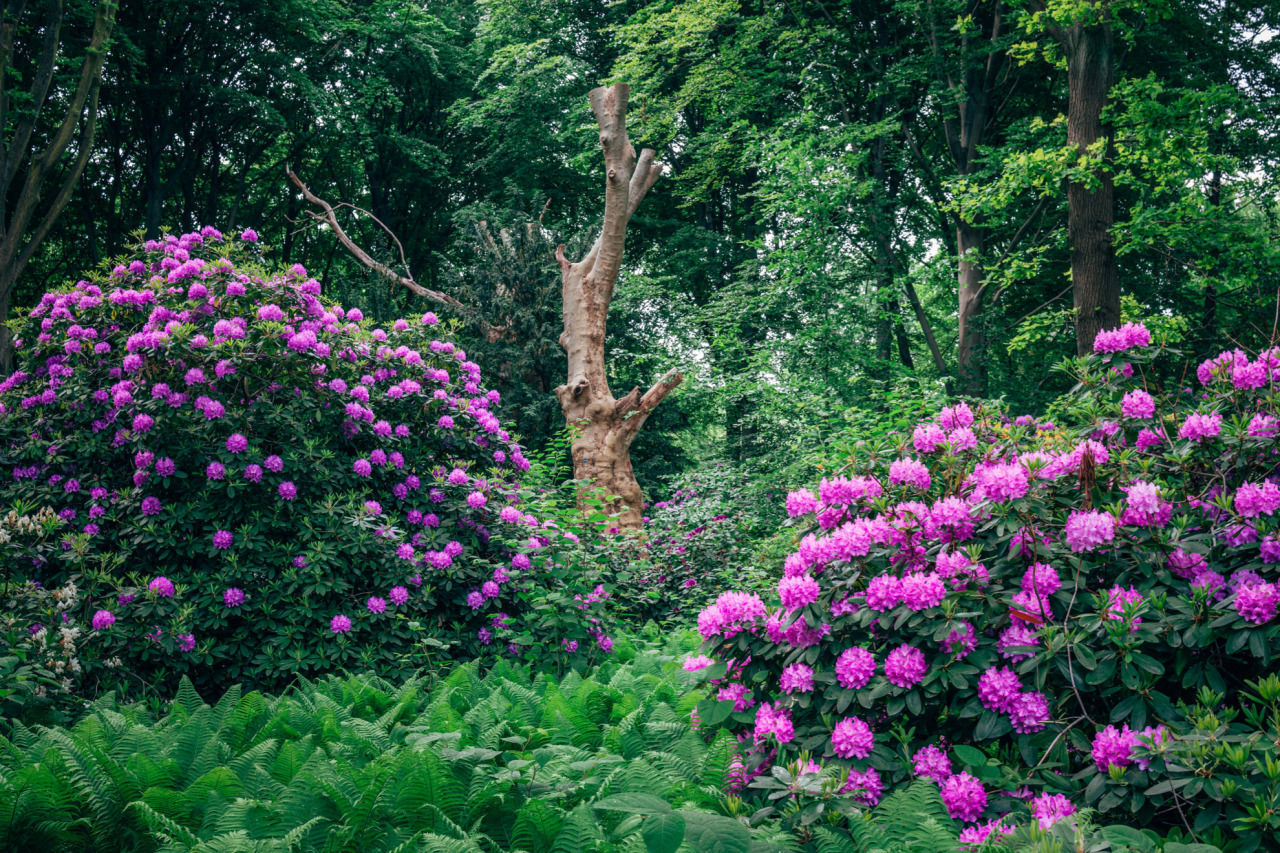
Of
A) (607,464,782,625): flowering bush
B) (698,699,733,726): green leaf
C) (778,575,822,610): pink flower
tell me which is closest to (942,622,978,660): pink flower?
(778,575,822,610): pink flower

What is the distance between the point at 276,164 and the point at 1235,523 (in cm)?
2041

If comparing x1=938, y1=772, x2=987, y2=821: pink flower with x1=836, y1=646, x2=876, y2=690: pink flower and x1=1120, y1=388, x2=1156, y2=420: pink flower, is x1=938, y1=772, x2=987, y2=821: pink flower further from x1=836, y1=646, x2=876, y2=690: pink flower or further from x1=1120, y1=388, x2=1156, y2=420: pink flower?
x1=1120, y1=388, x2=1156, y2=420: pink flower

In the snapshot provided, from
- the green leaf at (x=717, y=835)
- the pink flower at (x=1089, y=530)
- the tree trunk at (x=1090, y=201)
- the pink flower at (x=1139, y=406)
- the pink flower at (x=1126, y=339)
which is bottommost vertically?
the green leaf at (x=717, y=835)

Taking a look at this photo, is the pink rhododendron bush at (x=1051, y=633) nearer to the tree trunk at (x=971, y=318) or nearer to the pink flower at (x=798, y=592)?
the pink flower at (x=798, y=592)

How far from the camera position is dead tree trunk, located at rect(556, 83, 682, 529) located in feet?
31.1

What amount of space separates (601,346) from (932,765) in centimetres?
802

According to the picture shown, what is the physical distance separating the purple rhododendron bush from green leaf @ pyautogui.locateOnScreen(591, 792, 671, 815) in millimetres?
2322

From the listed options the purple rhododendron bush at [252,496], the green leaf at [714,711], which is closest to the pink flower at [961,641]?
the green leaf at [714,711]

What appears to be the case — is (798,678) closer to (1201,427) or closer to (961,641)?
(961,641)

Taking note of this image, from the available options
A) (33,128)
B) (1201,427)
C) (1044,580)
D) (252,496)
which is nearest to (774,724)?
(1044,580)

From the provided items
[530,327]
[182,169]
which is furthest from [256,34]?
[530,327]

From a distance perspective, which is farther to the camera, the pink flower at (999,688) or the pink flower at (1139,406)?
the pink flower at (1139,406)

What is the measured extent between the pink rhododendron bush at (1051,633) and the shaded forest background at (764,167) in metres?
5.97

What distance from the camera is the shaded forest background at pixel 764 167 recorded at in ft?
34.8
